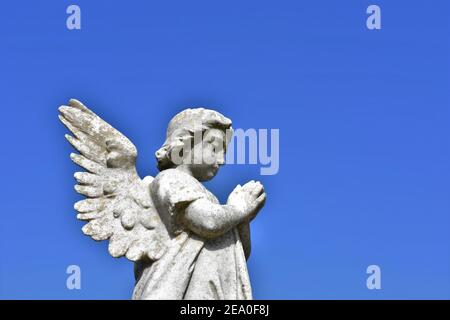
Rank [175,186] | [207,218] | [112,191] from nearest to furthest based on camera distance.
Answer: [207,218]
[175,186]
[112,191]

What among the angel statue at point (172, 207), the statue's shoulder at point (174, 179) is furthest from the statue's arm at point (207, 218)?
the statue's shoulder at point (174, 179)

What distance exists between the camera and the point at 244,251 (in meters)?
10.8

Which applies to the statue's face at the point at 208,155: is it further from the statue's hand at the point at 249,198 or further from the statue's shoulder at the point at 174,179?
the statue's hand at the point at 249,198

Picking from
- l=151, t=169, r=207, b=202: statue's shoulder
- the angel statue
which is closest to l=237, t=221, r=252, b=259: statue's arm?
the angel statue

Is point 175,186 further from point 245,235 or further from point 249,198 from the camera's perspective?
point 245,235

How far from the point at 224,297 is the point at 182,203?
3.08 feet

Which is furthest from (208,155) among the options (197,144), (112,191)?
(112,191)

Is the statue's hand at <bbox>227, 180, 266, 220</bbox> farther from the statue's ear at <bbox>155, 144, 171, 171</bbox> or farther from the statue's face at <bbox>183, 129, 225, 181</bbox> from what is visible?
the statue's ear at <bbox>155, 144, 171, 171</bbox>

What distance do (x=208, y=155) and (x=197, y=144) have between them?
149 millimetres

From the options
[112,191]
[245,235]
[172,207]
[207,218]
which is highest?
[112,191]

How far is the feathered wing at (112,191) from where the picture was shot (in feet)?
34.0

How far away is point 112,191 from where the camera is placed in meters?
10.6
